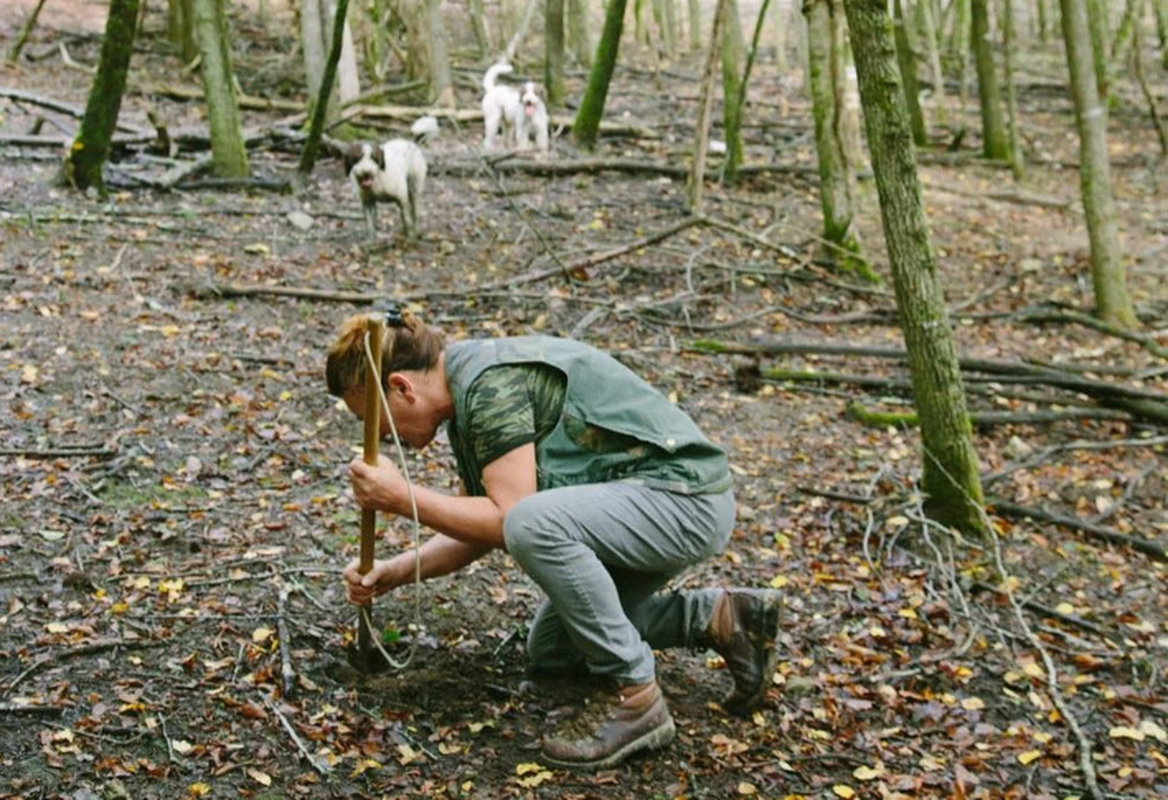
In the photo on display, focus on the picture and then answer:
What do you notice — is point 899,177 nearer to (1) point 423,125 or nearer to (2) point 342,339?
(2) point 342,339

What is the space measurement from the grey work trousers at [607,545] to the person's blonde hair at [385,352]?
1.64ft

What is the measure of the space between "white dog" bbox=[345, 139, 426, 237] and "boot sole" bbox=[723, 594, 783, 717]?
6725 mm

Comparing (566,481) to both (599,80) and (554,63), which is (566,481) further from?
(554,63)

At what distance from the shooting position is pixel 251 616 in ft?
14.1

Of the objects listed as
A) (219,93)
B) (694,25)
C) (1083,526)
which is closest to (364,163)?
(219,93)

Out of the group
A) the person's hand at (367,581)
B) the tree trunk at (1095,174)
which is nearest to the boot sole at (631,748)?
the person's hand at (367,581)

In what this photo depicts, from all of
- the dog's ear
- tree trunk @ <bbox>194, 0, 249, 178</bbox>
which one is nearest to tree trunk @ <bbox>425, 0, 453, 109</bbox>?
tree trunk @ <bbox>194, 0, 249, 178</bbox>

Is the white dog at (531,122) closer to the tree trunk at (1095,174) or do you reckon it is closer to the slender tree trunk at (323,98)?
the slender tree trunk at (323,98)

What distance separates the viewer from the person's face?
11.2 ft

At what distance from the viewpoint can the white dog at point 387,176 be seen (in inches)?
385

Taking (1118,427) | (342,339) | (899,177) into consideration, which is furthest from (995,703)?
(1118,427)

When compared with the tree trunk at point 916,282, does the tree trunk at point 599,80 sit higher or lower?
higher

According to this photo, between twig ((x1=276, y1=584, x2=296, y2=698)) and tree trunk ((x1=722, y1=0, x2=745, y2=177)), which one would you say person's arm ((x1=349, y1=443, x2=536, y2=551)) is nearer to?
twig ((x1=276, y1=584, x2=296, y2=698))

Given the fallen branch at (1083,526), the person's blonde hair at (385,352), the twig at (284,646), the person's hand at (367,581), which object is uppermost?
the person's blonde hair at (385,352)
